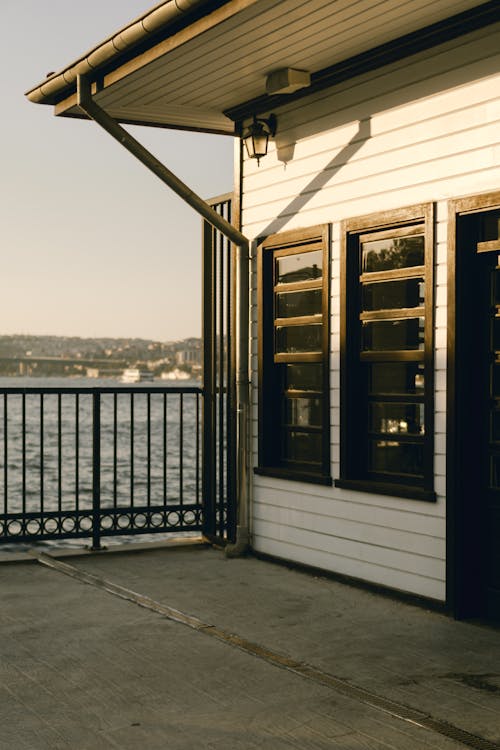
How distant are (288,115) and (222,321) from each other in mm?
1839

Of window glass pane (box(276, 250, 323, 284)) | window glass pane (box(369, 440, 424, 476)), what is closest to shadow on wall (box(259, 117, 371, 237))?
window glass pane (box(276, 250, 323, 284))

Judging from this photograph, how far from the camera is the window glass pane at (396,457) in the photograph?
6.80 metres

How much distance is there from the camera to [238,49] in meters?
6.81

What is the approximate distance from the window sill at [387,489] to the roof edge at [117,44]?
10.2 feet

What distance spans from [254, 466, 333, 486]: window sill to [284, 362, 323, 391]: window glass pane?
0.63 m

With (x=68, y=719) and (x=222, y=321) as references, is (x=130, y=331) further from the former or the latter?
(x=68, y=719)

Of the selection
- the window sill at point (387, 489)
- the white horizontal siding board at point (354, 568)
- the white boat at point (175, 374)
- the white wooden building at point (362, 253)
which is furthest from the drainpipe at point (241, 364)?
the white boat at point (175, 374)

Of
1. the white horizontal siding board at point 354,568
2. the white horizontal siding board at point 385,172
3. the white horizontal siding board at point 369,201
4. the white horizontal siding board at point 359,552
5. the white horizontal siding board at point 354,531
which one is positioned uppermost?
the white horizontal siding board at point 385,172

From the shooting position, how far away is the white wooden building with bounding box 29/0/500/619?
622 centimetres

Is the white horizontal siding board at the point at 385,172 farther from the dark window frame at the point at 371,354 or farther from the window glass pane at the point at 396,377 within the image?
the window glass pane at the point at 396,377

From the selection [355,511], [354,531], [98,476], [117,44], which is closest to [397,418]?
[355,511]

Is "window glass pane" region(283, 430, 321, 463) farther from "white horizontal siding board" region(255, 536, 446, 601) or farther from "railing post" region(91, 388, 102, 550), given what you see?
"railing post" region(91, 388, 102, 550)

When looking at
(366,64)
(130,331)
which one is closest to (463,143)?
(366,64)

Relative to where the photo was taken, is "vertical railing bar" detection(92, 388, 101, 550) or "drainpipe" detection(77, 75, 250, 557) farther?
"vertical railing bar" detection(92, 388, 101, 550)
